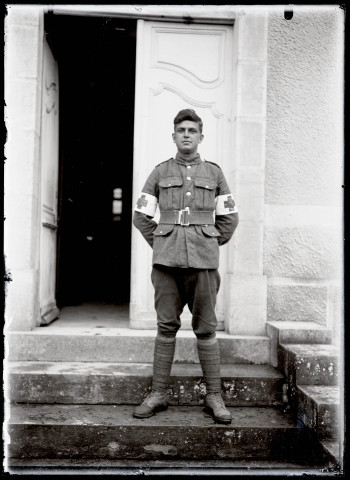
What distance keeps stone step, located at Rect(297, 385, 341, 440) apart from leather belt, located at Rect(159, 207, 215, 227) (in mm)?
1400

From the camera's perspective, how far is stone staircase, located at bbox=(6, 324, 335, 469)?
3.11 m

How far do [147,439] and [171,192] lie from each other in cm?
166

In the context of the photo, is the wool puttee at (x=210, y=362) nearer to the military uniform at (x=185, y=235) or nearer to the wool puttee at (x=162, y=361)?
the military uniform at (x=185, y=235)

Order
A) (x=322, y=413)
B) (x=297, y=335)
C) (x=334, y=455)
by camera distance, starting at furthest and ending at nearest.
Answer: (x=297, y=335) < (x=322, y=413) < (x=334, y=455)

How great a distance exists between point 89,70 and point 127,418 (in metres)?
5.25

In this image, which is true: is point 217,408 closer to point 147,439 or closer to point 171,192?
A: point 147,439

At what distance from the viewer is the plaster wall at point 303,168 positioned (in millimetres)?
4406

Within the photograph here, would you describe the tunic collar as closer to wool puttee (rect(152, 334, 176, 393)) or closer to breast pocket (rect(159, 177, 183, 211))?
breast pocket (rect(159, 177, 183, 211))

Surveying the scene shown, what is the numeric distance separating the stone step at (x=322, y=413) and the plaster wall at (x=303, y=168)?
1.18 meters

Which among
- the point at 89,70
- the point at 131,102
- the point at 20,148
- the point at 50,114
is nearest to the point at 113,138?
the point at 131,102

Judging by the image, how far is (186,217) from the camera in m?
3.27

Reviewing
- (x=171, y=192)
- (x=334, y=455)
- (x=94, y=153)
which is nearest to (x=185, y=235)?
(x=171, y=192)

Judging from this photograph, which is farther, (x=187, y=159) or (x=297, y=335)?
(x=297, y=335)

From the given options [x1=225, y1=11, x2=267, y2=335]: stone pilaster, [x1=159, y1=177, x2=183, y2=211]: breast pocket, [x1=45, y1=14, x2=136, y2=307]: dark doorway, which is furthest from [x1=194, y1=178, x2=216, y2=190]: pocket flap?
[x1=45, y1=14, x2=136, y2=307]: dark doorway
